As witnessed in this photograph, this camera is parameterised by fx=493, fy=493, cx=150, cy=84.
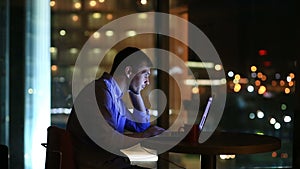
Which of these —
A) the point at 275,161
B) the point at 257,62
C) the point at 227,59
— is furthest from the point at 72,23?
the point at 275,161

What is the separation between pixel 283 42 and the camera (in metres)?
4.32

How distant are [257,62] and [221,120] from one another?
1.99ft

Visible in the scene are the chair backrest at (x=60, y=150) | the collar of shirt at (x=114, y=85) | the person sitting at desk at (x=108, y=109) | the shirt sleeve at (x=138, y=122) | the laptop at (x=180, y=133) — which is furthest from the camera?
the shirt sleeve at (x=138, y=122)

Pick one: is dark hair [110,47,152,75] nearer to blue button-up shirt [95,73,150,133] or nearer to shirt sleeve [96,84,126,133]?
blue button-up shirt [95,73,150,133]

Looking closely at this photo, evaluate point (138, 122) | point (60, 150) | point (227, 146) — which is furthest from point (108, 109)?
point (227, 146)

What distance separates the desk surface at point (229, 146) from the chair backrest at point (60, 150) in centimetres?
52

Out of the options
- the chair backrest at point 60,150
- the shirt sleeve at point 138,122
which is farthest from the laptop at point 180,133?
the chair backrest at point 60,150

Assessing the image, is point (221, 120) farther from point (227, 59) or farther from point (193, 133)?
point (193, 133)

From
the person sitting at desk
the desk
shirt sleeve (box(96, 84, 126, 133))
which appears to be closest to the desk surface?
the desk

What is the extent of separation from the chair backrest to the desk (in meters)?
0.52

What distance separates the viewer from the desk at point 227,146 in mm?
2355

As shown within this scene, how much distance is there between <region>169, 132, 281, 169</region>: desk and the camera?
2.36 metres

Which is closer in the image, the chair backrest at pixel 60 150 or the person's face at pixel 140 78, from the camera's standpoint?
the chair backrest at pixel 60 150

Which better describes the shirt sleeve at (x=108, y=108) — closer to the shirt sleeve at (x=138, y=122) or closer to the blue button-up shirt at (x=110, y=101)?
the blue button-up shirt at (x=110, y=101)
